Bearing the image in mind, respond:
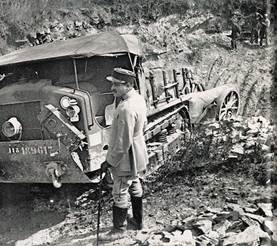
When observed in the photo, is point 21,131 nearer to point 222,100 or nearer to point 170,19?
point 222,100

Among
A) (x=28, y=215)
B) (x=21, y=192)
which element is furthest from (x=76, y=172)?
(x=21, y=192)

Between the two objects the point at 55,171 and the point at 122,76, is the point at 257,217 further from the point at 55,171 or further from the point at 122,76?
the point at 55,171

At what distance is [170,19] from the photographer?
681 inches

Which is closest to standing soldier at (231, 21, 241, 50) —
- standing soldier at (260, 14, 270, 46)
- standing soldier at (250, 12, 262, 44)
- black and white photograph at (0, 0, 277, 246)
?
standing soldier at (250, 12, 262, 44)

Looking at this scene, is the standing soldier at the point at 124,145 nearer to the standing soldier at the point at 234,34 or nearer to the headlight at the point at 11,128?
the headlight at the point at 11,128

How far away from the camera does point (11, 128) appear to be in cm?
575

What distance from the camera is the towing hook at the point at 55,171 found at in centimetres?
551

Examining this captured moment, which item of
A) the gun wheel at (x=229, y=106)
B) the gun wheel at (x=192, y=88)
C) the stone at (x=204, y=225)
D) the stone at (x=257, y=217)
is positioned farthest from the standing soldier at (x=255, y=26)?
the stone at (x=204, y=225)

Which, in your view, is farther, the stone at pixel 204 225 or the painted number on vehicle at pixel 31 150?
the painted number on vehicle at pixel 31 150

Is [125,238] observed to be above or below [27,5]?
below

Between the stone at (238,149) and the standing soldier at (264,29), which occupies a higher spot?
the standing soldier at (264,29)

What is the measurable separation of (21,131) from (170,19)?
12.5 meters

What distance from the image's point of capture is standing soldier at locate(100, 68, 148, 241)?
4.61 metres

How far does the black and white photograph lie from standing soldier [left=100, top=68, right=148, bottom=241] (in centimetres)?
1
